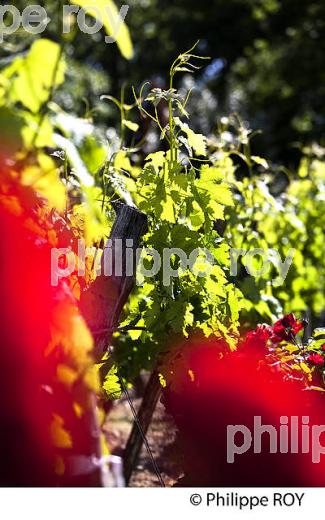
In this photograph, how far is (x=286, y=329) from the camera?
2352 mm

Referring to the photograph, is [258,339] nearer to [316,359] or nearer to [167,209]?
[316,359]

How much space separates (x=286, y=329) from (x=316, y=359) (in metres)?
0.15

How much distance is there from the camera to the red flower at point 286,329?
2.35 metres

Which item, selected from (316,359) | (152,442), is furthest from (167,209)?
(152,442)

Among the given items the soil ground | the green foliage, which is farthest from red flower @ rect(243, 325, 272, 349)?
the soil ground

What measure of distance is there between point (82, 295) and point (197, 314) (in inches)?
18.3

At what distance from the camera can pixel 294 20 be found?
2150cm

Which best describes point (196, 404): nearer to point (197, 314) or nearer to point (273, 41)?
point (197, 314)

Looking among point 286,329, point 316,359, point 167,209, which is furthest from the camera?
point 286,329

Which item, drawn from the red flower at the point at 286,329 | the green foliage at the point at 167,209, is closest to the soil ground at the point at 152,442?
the green foliage at the point at 167,209

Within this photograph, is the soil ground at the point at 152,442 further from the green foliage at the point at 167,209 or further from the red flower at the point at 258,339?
the red flower at the point at 258,339

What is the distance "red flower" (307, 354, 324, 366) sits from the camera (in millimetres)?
2232
